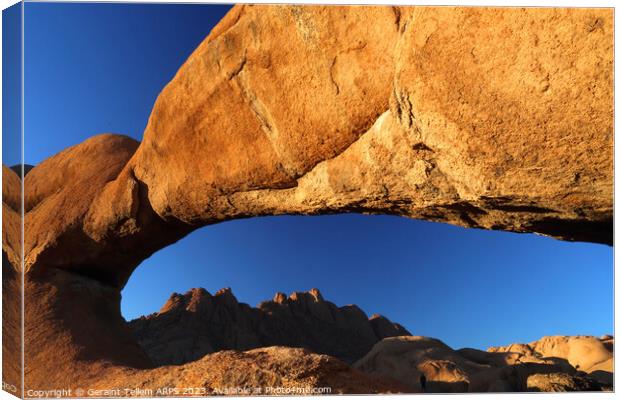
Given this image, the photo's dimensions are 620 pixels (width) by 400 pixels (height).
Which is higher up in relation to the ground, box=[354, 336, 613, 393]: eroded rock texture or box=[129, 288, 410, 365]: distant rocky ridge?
box=[129, 288, 410, 365]: distant rocky ridge

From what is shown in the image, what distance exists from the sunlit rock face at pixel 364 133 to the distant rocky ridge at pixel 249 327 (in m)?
9.34

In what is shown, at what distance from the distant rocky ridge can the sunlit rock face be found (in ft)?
30.6

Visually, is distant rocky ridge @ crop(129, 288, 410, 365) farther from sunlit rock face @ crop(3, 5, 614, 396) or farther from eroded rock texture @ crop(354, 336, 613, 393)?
sunlit rock face @ crop(3, 5, 614, 396)

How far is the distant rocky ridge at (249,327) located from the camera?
1745 cm

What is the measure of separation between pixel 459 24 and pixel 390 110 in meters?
0.90

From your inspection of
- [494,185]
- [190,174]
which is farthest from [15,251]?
[494,185]

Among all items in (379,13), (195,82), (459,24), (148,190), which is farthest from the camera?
(148,190)

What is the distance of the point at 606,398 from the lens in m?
4.48

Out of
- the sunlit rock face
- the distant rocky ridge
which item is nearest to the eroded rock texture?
the sunlit rock face

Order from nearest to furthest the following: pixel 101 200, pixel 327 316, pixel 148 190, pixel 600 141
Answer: pixel 600 141, pixel 148 190, pixel 101 200, pixel 327 316

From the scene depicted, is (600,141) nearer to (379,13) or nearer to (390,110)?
(390,110)

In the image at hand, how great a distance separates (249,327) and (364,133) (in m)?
16.4

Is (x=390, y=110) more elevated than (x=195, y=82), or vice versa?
(x=195, y=82)

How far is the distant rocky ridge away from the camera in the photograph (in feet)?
57.3
